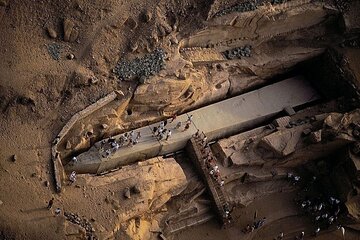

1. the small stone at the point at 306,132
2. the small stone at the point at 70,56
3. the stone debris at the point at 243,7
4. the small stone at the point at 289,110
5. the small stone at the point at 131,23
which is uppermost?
the small stone at the point at 131,23

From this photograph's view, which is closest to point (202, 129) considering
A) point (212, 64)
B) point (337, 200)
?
point (212, 64)

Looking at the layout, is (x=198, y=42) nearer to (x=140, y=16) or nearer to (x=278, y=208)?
(x=140, y=16)

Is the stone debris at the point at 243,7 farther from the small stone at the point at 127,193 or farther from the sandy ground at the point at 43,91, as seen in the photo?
the small stone at the point at 127,193

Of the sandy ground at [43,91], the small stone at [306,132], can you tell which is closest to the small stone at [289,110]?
the small stone at [306,132]

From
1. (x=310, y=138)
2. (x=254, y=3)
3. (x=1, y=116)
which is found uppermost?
(x=254, y=3)

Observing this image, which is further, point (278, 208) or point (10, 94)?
point (278, 208)

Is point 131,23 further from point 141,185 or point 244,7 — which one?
point 141,185
